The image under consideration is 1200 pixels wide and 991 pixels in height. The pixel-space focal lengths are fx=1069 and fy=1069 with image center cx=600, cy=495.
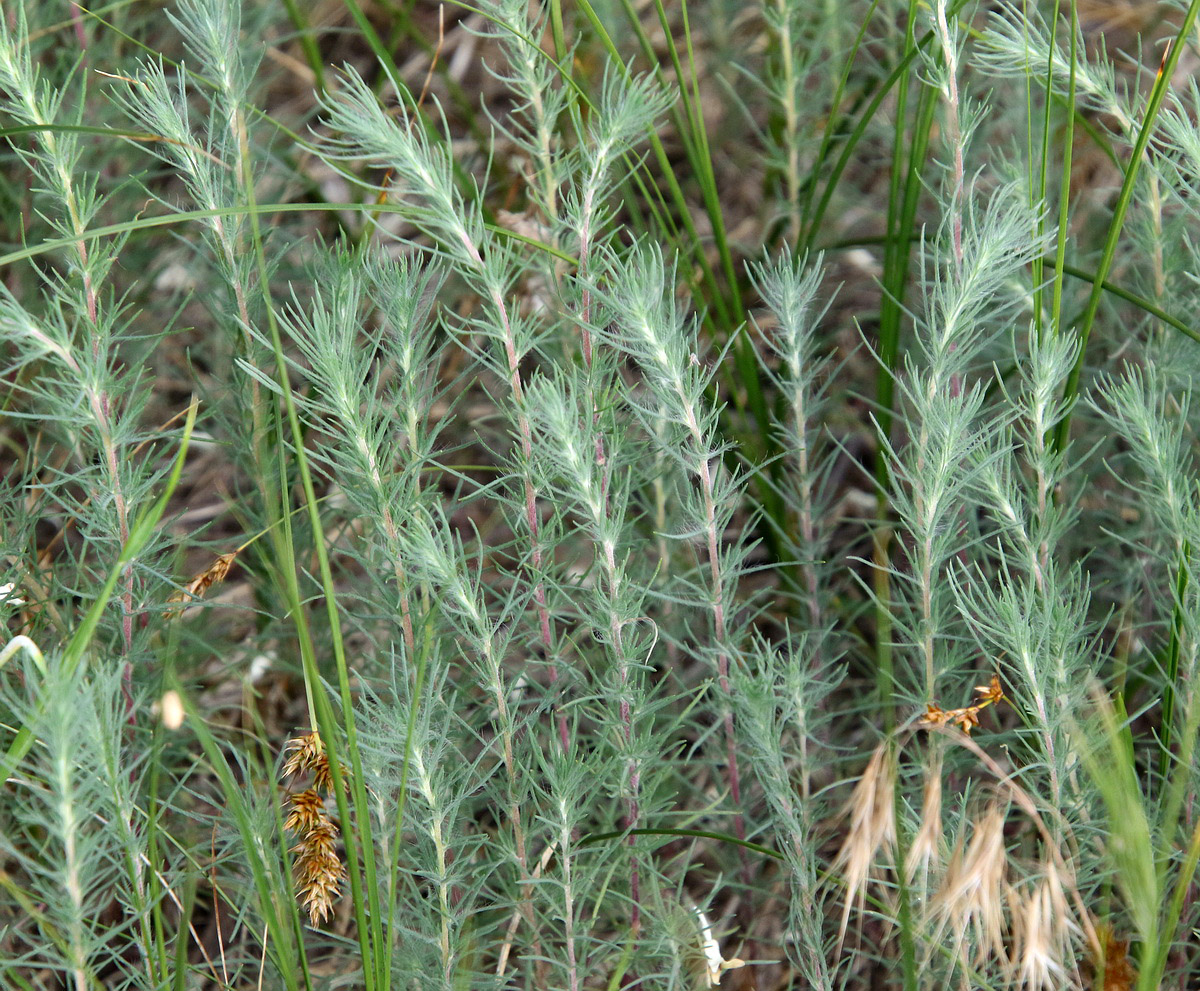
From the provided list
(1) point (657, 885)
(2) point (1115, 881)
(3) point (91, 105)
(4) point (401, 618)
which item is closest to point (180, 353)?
(3) point (91, 105)

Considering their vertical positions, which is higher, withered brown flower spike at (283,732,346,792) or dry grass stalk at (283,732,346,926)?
withered brown flower spike at (283,732,346,792)

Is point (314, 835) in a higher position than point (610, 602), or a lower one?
lower

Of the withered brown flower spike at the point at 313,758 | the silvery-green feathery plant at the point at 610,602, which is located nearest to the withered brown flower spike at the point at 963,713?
the silvery-green feathery plant at the point at 610,602

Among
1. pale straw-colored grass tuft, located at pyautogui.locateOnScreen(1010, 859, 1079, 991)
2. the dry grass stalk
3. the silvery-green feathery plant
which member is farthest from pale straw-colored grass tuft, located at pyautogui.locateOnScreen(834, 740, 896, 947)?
the dry grass stalk

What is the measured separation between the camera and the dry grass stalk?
1299mm

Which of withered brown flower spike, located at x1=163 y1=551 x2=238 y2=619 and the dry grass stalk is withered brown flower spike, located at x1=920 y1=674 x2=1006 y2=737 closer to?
the dry grass stalk

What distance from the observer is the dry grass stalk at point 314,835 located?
1.30 metres

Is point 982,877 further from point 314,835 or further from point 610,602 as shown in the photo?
point 314,835

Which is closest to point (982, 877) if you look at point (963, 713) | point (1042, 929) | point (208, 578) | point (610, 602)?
point (1042, 929)

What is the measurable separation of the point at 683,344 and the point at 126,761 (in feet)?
3.37

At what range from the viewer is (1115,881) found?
4.84 ft

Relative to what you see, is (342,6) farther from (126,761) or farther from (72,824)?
(72,824)

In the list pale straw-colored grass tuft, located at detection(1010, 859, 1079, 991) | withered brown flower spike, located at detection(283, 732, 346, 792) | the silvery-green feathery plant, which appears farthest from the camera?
withered brown flower spike, located at detection(283, 732, 346, 792)

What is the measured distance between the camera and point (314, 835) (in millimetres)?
1328
